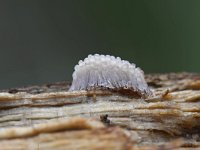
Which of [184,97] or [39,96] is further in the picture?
[184,97]

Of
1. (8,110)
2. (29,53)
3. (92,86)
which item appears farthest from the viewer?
(29,53)

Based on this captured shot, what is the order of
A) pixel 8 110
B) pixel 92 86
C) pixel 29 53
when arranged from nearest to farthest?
pixel 8 110 → pixel 92 86 → pixel 29 53

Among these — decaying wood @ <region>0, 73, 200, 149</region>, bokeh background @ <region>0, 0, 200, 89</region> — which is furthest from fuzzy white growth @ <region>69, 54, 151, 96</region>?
bokeh background @ <region>0, 0, 200, 89</region>

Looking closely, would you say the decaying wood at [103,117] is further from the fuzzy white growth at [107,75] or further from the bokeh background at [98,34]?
the bokeh background at [98,34]

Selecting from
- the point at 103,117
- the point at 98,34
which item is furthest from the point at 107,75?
the point at 98,34

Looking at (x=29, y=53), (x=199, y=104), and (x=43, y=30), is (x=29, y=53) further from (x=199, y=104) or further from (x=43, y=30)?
(x=199, y=104)

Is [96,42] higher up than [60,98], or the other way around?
[96,42]

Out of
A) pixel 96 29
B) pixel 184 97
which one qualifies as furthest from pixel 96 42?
pixel 184 97
